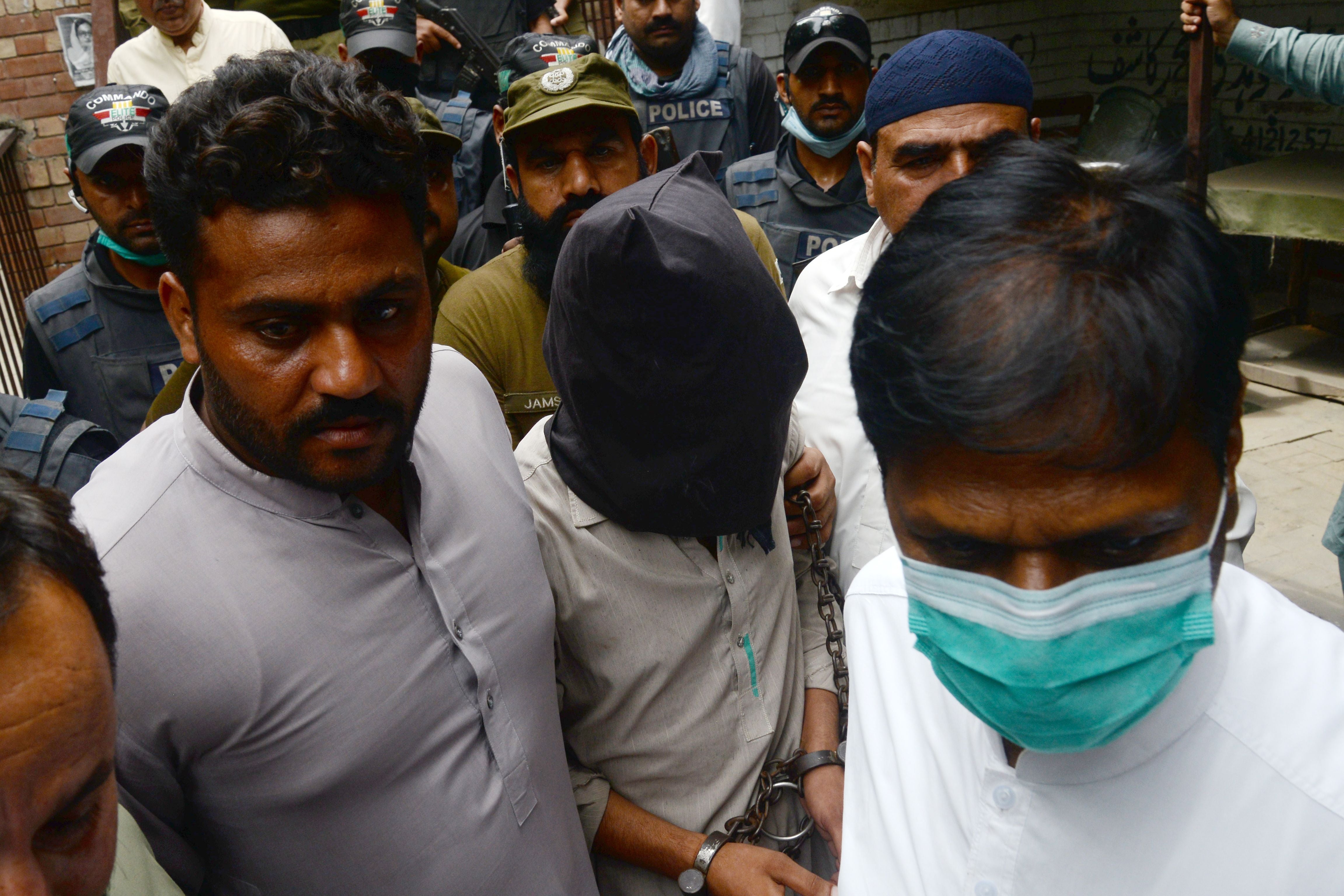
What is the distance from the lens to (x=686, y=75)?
189 inches

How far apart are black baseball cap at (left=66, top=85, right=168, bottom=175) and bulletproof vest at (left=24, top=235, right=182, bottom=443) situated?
418 millimetres

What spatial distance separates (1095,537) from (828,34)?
11.6ft

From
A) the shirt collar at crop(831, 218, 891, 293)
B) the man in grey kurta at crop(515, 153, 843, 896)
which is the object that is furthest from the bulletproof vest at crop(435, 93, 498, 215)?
the man in grey kurta at crop(515, 153, 843, 896)

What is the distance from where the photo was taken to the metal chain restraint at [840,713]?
1818 millimetres

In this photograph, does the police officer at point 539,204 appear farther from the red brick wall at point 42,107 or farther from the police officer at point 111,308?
the red brick wall at point 42,107

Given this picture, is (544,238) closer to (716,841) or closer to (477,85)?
(716,841)

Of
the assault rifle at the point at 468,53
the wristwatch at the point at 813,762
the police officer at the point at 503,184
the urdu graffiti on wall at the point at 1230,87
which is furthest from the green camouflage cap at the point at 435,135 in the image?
the urdu graffiti on wall at the point at 1230,87

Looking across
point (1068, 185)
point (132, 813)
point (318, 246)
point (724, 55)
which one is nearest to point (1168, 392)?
point (1068, 185)

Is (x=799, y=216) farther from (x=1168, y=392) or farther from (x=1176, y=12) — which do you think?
(x=1176, y=12)

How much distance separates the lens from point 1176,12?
905 cm

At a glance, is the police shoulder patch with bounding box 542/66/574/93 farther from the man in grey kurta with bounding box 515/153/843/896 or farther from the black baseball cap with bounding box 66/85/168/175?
the black baseball cap with bounding box 66/85/168/175

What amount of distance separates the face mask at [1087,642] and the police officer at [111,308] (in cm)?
297

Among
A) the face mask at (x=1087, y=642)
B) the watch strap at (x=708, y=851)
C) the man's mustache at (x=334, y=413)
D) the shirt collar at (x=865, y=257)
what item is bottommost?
the watch strap at (x=708, y=851)

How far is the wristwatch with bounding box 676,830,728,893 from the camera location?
5.57 feet
